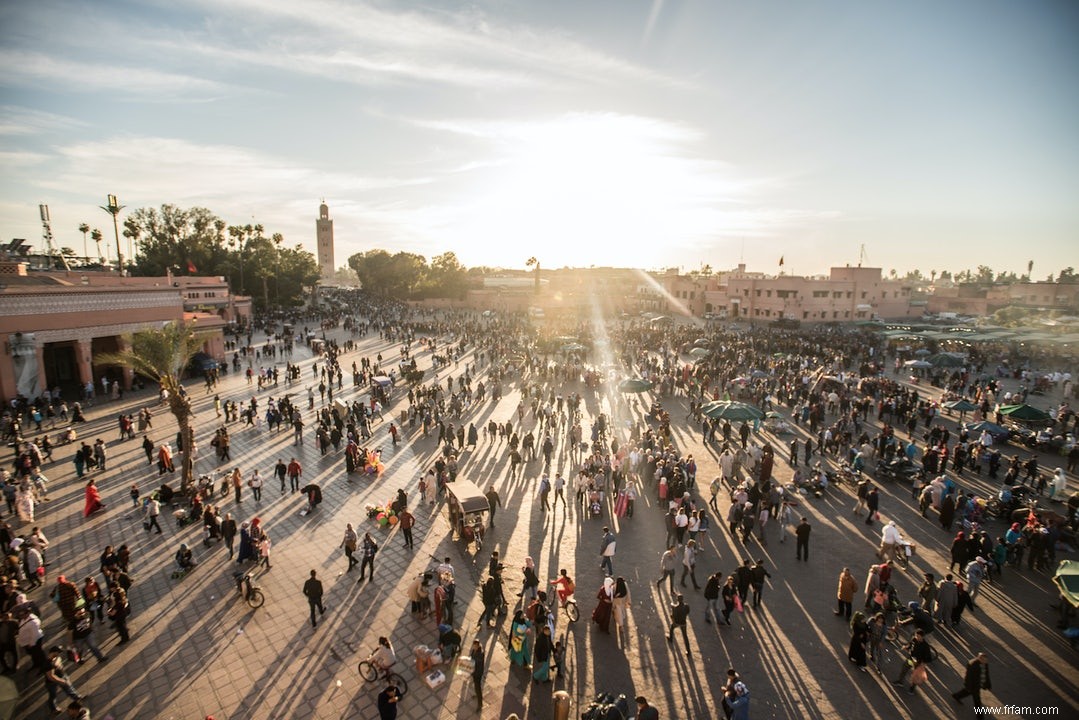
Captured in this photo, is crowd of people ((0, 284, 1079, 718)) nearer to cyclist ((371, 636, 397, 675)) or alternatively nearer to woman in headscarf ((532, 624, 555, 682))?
woman in headscarf ((532, 624, 555, 682))

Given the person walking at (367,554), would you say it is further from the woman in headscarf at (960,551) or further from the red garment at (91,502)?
the woman in headscarf at (960,551)

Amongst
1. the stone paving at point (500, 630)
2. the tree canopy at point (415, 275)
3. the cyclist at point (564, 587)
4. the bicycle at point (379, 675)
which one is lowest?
the stone paving at point (500, 630)

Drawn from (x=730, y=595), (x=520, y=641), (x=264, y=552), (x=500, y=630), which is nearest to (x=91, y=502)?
(x=264, y=552)

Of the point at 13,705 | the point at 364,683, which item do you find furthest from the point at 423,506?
the point at 13,705

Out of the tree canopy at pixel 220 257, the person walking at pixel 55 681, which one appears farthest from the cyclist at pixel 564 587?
the tree canopy at pixel 220 257

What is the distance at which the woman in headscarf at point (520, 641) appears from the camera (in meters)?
7.73

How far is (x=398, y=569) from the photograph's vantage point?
1055cm

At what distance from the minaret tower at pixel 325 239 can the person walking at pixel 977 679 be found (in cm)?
14663

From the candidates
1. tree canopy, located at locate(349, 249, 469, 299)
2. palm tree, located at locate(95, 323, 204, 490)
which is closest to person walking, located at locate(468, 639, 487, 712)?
palm tree, located at locate(95, 323, 204, 490)

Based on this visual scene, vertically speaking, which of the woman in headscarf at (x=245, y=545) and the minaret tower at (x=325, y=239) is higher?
the minaret tower at (x=325, y=239)

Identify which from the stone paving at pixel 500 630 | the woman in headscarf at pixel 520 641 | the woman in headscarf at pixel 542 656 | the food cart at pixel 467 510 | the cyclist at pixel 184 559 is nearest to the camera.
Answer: the stone paving at pixel 500 630

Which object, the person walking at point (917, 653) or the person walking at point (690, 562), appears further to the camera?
the person walking at point (690, 562)

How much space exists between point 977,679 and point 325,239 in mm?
151809

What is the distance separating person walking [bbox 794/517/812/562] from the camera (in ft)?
35.2
